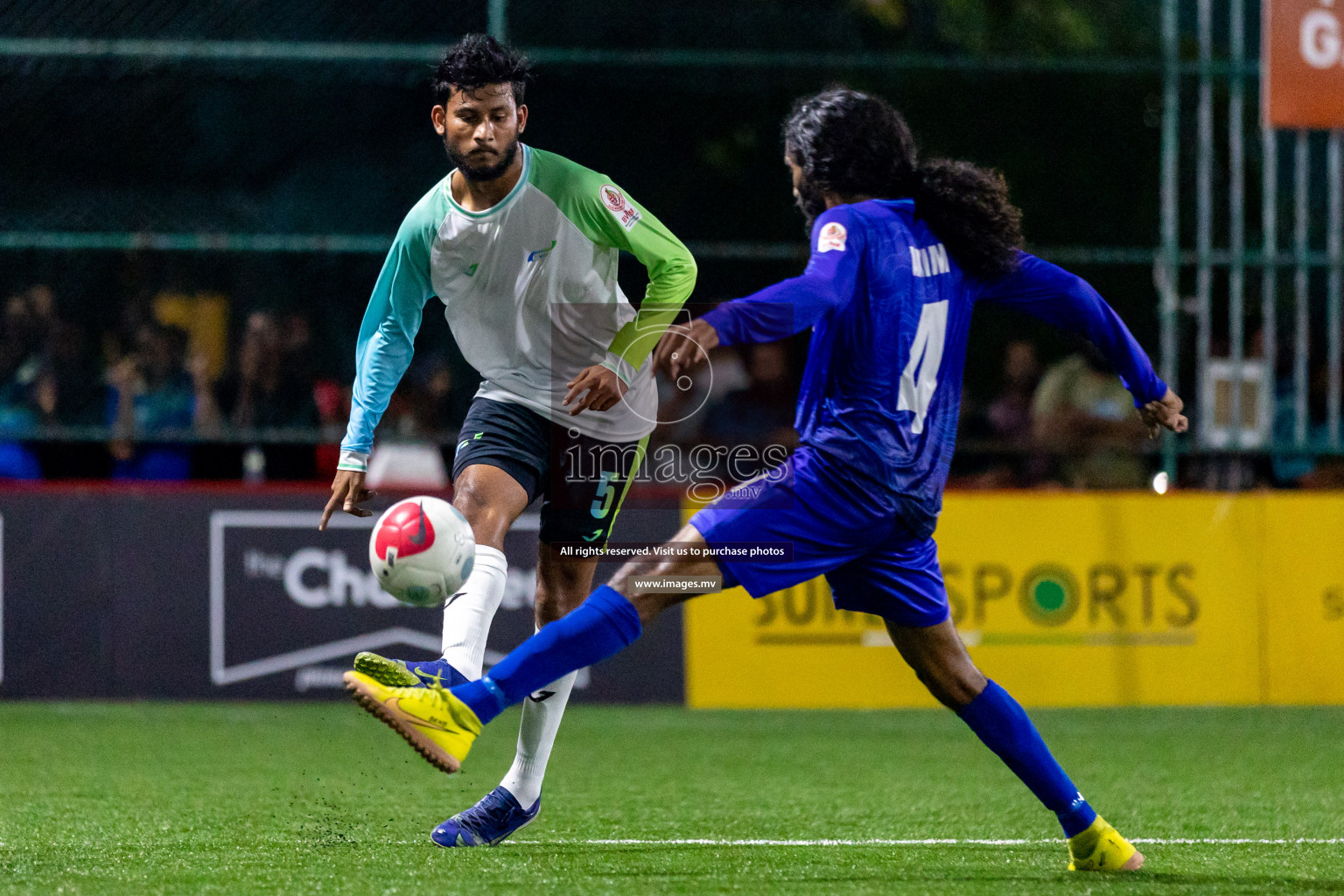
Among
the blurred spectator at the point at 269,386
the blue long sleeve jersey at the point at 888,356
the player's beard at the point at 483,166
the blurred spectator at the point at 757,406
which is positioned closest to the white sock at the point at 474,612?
the blue long sleeve jersey at the point at 888,356

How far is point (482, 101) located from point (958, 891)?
98.3 inches

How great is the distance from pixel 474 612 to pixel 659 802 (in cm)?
165

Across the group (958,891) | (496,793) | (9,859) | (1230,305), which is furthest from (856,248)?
(1230,305)

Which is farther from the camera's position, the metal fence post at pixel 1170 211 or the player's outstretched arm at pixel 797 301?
the metal fence post at pixel 1170 211

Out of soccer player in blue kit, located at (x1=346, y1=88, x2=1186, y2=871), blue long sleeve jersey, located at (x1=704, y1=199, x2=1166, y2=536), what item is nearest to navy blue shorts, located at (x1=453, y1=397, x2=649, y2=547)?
soccer player in blue kit, located at (x1=346, y1=88, x2=1186, y2=871)

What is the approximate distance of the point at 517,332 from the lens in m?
5.21

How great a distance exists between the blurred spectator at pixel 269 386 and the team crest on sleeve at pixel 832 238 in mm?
5746

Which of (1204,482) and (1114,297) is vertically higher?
(1114,297)

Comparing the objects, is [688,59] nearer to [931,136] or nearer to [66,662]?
[931,136]

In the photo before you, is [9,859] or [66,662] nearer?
[9,859]

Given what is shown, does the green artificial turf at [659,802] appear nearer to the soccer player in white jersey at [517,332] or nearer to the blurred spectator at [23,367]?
the soccer player in white jersey at [517,332]

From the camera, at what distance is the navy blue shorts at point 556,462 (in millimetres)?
5000

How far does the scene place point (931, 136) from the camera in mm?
9891

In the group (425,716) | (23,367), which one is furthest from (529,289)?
(23,367)
